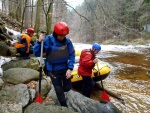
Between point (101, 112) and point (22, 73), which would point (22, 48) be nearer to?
point (22, 73)

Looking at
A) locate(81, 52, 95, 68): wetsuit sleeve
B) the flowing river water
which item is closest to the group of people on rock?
locate(81, 52, 95, 68): wetsuit sleeve

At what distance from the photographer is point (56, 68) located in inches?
163

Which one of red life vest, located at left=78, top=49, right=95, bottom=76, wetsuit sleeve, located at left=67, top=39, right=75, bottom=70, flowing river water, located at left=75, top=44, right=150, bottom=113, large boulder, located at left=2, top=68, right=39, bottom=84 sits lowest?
flowing river water, located at left=75, top=44, right=150, bottom=113

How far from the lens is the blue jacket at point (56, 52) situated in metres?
4.00

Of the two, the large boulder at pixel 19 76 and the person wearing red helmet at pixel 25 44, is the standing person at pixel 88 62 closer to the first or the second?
the large boulder at pixel 19 76

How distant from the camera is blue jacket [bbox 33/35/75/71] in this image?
4.00 m

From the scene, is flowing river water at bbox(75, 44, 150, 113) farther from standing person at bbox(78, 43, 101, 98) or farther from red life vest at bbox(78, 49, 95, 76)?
red life vest at bbox(78, 49, 95, 76)

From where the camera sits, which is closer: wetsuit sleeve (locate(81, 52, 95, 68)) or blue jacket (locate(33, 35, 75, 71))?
blue jacket (locate(33, 35, 75, 71))

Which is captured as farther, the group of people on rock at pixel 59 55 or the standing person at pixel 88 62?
the standing person at pixel 88 62

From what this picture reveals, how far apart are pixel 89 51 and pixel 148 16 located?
114 ft

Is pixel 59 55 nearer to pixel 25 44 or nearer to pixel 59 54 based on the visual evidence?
pixel 59 54

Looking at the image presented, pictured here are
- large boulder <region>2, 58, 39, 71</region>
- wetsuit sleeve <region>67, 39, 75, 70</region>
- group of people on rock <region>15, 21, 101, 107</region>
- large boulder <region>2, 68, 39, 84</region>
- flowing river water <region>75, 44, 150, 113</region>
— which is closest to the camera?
group of people on rock <region>15, 21, 101, 107</region>

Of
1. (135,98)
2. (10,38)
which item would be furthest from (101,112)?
(10,38)

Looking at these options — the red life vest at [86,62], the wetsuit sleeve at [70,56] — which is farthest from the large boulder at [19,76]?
the wetsuit sleeve at [70,56]
